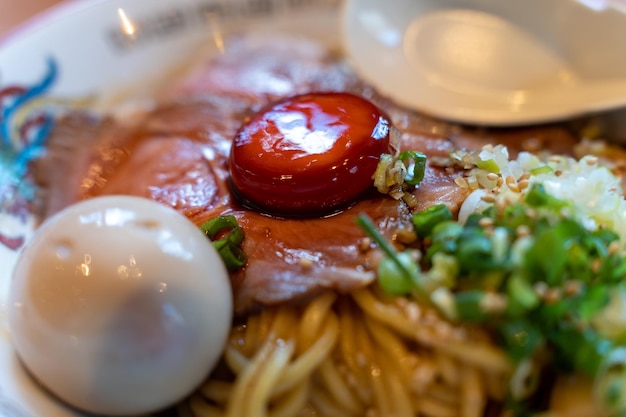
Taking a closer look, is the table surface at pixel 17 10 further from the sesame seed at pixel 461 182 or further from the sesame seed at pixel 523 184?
the sesame seed at pixel 523 184

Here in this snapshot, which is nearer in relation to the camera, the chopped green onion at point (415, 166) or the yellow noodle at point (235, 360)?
the yellow noodle at point (235, 360)

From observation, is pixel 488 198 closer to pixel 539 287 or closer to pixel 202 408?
pixel 539 287

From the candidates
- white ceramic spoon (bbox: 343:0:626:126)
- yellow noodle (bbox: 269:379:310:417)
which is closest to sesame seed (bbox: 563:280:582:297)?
yellow noodle (bbox: 269:379:310:417)

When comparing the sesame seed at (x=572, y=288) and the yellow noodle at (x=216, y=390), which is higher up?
the sesame seed at (x=572, y=288)

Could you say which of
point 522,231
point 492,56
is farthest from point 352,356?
point 492,56

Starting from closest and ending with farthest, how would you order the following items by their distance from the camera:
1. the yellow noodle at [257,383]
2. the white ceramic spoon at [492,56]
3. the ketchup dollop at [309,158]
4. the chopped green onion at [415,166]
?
the yellow noodle at [257,383] < the ketchup dollop at [309,158] < the chopped green onion at [415,166] < the white ceramic spoon at [492,56]

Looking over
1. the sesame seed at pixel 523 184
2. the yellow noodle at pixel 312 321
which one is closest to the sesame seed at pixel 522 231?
the sesame seed at pixel 523 184

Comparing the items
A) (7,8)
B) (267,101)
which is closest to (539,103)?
(267,101)
